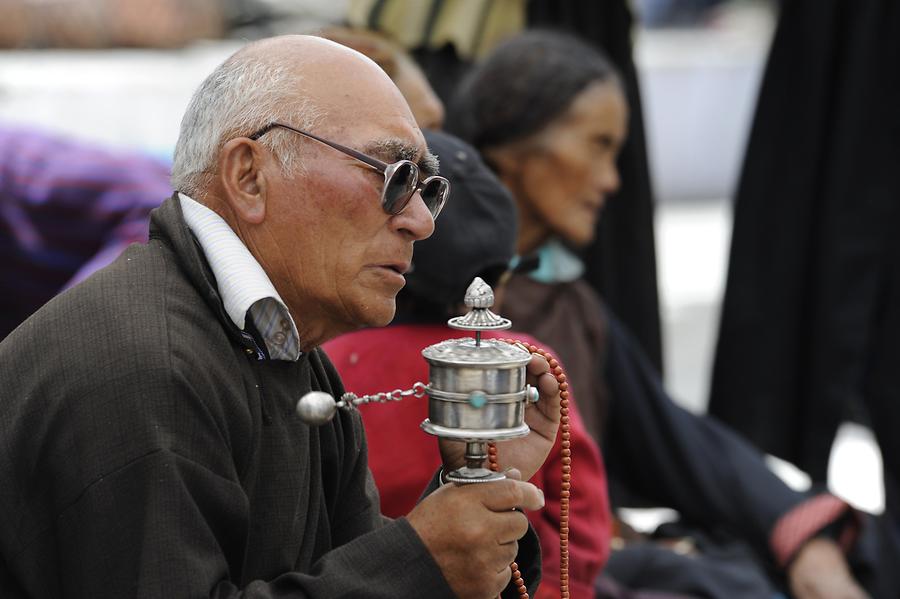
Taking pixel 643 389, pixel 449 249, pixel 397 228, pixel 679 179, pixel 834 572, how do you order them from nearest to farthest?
pixel 397 228 < pixel 449 249 < pixel 834 572 < pixel 643 389 < pixel 679 179

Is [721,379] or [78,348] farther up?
[78,348]

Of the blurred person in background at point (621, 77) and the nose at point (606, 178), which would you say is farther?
the blurred person in background at point (621, 77)

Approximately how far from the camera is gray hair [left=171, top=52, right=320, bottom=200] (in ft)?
5.43

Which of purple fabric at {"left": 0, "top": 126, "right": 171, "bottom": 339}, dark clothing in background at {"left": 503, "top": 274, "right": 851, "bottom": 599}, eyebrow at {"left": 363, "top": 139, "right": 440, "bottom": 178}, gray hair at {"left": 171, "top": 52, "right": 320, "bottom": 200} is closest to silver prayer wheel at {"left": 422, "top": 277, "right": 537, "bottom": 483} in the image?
eyebrow at {"left": 363, "top": 139, "right": 440, "bottom": 178}

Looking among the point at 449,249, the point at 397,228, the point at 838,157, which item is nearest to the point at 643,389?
the point at 838,157

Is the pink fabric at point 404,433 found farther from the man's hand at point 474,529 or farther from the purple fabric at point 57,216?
the purple fabric at point 57,216

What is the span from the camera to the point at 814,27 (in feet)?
14.4

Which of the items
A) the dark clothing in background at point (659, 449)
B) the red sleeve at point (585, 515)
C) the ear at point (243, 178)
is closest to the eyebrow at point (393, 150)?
the ear at point (243, 178)

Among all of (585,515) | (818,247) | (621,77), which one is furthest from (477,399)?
(621,77)

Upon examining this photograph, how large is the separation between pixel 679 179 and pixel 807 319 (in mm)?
7991

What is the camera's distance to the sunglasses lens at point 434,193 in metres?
1.76

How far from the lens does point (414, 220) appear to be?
1704 millimetres

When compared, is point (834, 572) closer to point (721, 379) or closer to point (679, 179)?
point (721, 379)

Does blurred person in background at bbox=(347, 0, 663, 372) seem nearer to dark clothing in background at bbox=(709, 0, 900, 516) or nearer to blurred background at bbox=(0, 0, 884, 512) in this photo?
blurred background at bbox=(0, 0, 884, 512)
